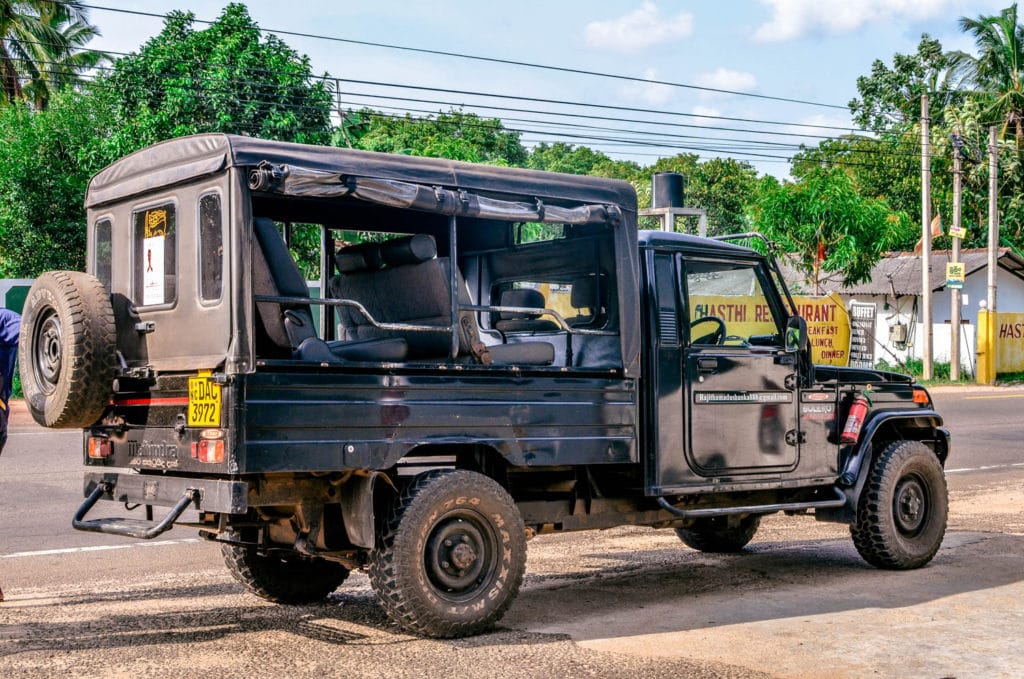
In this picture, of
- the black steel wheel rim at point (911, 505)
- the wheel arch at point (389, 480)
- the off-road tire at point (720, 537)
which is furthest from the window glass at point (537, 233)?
the black steel wheel rim at point (911, 505)

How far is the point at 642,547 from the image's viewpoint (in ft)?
30.5

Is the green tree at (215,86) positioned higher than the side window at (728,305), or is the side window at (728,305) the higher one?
the green tree at (215,86)

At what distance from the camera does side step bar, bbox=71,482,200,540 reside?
5.68 meters

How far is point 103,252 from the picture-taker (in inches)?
275

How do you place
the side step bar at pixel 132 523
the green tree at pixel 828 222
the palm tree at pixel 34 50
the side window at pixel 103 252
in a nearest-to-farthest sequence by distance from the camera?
1. the side step bar at pixel 132 523
2. the side window at pixel 103 252
3. the green tree at pixel 828 222
4. the palm tree at pixel 34 50

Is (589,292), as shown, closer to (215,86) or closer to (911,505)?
(911,505)

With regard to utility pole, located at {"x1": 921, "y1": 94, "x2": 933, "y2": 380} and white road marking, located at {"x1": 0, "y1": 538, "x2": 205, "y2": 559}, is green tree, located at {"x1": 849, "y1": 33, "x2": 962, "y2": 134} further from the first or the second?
white road marking, located at {"x1": 0, "y1": 538, "x2": 205, "y2": 559}

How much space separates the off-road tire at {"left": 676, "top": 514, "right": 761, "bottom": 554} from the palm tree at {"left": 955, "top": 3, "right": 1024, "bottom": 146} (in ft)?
135

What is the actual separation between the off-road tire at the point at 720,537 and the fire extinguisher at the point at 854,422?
97 cm

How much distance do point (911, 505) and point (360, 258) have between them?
4164 millimetres

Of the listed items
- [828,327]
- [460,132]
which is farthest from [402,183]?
[460,132]

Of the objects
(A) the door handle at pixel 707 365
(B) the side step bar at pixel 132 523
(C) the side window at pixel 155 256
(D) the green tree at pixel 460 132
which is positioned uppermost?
(D) the green tree at pixel 460 132

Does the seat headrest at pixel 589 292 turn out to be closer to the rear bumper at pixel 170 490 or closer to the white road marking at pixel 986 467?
the rear bumper at pixel 170 490

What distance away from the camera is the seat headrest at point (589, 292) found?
7.27 metres
